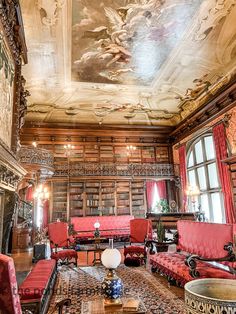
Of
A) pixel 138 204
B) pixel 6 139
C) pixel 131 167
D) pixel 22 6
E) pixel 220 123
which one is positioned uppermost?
pixel 22 6

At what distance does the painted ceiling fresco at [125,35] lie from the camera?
18.6ft

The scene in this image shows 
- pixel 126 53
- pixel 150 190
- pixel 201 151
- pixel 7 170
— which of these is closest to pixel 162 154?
pixel 150 190

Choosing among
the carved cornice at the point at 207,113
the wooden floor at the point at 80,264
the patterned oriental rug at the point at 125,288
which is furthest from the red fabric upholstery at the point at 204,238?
the carved cornice at the point at 207,113

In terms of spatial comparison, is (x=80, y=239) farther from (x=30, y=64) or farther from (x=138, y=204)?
(x=30, y=64)

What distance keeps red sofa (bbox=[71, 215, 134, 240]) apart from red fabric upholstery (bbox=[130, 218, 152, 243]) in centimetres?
286

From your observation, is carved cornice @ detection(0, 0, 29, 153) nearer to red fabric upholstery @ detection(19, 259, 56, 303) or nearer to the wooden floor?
red fabric upholstery @ detection(19, 259, 56, 303)

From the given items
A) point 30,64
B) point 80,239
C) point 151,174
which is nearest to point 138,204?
point 151,174

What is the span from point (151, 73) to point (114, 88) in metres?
1.71

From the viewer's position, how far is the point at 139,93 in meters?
10.1

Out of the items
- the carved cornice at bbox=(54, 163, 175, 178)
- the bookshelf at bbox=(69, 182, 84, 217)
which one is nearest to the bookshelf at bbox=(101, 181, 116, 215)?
the carved cornice at bbox=(54, 163, 175, 178)

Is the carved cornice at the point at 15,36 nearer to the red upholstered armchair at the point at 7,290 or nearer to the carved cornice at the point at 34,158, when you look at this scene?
the red upholstered armchair at the point at 7,290

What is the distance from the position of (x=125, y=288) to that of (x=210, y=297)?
359 cm

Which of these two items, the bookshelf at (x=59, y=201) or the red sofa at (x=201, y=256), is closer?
the red sofa at (x=201, y=256)

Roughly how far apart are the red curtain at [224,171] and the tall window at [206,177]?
0.60 meters
